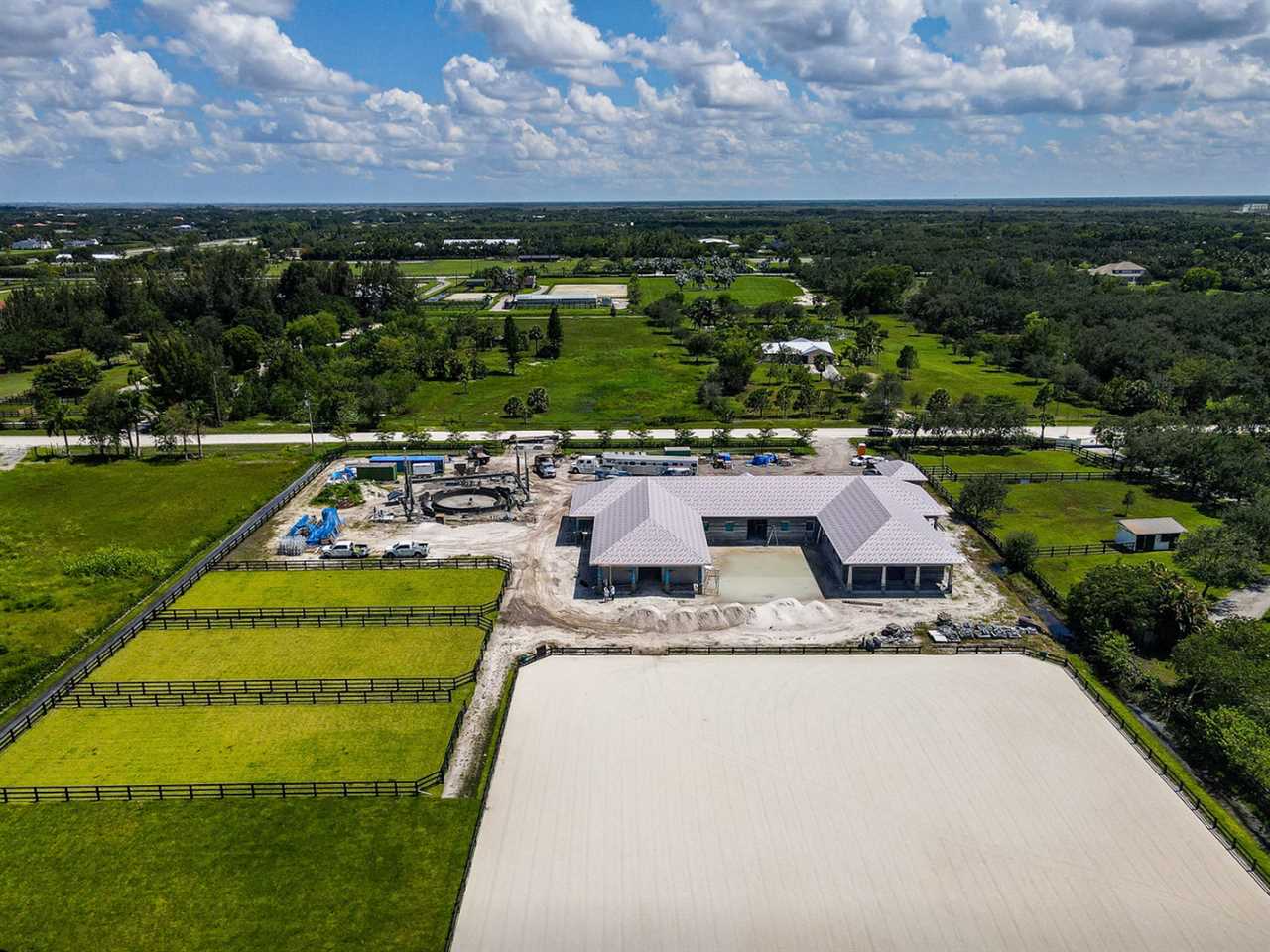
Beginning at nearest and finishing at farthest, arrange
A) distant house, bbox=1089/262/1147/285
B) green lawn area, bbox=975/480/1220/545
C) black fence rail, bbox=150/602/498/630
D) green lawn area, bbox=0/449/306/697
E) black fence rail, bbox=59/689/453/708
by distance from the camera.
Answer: black fence rail, bbox=59/689/453/708 < green lawn area, bbox=0/449/306/697 < black fence rail, bbox=150/602/498/630 < green lawn area, bbox=975/480/1220/545 < distant house, bbox=1089/262/1147/285

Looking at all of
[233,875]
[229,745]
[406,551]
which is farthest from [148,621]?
[233,875]

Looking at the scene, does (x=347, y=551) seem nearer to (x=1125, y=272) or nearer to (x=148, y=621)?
(x=148, y=621)

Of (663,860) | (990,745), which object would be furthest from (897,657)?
(663,860)

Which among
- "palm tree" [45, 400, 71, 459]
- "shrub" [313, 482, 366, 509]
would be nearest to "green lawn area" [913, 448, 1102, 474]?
"shrub" [313, 482, 366, 509]

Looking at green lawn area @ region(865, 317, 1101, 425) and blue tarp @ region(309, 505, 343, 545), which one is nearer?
blue tarp @ region(309, 505, 343, 545)

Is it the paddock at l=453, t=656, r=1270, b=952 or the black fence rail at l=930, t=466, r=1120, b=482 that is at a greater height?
the black fence rail at l=930, t=466, r=1120, b=482

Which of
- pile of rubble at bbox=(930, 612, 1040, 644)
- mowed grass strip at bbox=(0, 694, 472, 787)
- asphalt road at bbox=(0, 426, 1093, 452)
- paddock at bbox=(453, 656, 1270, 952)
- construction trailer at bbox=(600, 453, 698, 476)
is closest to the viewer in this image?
paddock at bbox=(453, 656, 1270, 952)

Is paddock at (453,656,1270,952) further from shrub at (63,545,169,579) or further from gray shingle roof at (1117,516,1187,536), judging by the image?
shrub at (63,545,169,579)
